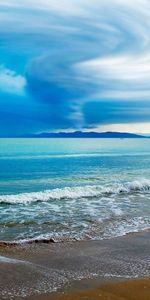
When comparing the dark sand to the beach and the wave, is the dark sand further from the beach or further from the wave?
the wave

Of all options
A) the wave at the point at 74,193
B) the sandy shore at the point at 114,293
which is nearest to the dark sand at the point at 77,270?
the sandy shore at the point at 114,293

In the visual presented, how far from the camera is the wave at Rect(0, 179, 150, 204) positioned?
75.9ft

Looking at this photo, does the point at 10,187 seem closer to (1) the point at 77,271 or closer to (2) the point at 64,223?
(2) the point at 64,223

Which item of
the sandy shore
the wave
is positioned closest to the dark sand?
the sandy shore

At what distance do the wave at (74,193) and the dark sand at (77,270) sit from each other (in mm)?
10852

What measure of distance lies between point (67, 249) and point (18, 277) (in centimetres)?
311

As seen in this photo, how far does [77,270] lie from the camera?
369 inches

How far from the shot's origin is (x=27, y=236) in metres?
13.4

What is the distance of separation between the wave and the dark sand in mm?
10852

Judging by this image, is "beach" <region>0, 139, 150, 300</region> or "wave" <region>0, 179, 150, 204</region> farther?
"wave" <region>0, 179, 150, 204</region>

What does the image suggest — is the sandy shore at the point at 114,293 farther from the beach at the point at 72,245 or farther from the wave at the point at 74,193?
the wave at the point at 74,193

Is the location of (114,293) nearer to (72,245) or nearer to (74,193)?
(72,245)

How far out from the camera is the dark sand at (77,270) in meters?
7.82

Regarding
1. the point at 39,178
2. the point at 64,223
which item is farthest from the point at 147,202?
the point at 39,178
